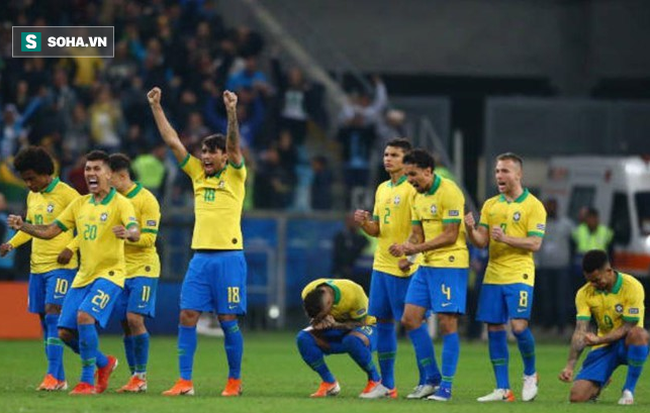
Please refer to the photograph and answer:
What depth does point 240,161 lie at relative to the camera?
17.8 m

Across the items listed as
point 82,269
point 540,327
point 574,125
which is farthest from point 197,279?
point 574,125

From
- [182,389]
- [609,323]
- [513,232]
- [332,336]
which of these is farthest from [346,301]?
[609,323]

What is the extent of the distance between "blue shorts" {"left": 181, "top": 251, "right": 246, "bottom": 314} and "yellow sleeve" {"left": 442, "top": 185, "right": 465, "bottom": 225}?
6.56 ft

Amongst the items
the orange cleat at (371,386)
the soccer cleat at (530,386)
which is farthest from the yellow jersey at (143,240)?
the soccer cleat at (530,386)

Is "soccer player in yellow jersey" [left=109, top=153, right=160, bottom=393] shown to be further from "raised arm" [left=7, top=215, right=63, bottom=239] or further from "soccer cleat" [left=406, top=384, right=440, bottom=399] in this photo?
"soccer cleat" [left=406, top=384, right=440, bottom=399]

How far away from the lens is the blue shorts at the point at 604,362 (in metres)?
18.2

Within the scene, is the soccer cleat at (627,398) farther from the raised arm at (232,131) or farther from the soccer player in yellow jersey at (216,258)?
the raised arm at (232,131)

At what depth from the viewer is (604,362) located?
18.2 meters

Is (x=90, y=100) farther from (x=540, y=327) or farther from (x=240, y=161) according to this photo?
(x=240, y=161)

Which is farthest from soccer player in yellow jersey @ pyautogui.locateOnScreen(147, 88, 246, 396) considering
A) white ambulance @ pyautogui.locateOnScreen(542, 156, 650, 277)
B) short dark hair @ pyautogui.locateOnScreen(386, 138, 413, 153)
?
white ambulance @ pyautogui.locateOnScreen(542, 156, 650, 277)

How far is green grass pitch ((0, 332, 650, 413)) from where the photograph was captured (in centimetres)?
1625

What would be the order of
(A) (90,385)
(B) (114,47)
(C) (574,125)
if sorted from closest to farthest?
(A) (90,385) < (B) (114,47) < (C) (574,125)

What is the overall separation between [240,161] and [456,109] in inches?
920

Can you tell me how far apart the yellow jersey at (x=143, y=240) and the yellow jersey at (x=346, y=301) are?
155 cm
